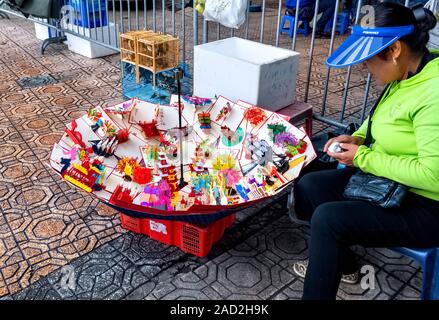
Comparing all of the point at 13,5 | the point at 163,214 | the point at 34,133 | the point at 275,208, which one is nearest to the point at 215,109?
the point at 275,208

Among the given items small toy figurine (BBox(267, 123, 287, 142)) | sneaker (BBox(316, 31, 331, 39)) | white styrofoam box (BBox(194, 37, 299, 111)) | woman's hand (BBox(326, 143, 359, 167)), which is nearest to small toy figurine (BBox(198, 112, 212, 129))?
white styrofoam box (BBox(194, 37, 299, 111))

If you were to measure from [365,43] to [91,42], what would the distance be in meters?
4.27

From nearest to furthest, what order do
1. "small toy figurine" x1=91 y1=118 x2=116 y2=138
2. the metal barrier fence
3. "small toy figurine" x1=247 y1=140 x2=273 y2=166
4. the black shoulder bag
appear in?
the black shoulder bag → "small toy figurine" x1=247 y1=140 x2=273 y2=166 → "small toy figurine" x1=91 y1=118 x2=116 y2=138 → the metal barrier fence

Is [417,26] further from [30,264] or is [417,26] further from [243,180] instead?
[30,264]

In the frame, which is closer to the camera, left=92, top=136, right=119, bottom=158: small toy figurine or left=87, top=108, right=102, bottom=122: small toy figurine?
left=92, top=136, right=119, bottom=158: small toy figurine

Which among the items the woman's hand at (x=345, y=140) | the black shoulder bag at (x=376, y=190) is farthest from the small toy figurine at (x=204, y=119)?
the black shoulder bag at (x=376, y=190)

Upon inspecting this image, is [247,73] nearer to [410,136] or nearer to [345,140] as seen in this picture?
[345,140]

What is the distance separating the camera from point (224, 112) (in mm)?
2486

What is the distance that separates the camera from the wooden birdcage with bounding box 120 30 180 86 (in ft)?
11.2

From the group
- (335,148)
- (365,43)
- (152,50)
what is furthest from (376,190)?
(152,50)

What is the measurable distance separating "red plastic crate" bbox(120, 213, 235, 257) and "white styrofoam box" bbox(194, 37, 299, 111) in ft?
2.57

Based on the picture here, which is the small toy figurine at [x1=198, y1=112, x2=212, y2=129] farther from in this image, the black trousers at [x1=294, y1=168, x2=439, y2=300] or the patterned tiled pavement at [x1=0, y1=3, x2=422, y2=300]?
the black trousers at [x1=294, y1=168, x2=439, y2=300]

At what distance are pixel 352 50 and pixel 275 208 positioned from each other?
117 centimetres

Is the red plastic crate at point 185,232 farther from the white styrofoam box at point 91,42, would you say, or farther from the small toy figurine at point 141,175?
the white styrofoam box at point 91,42
